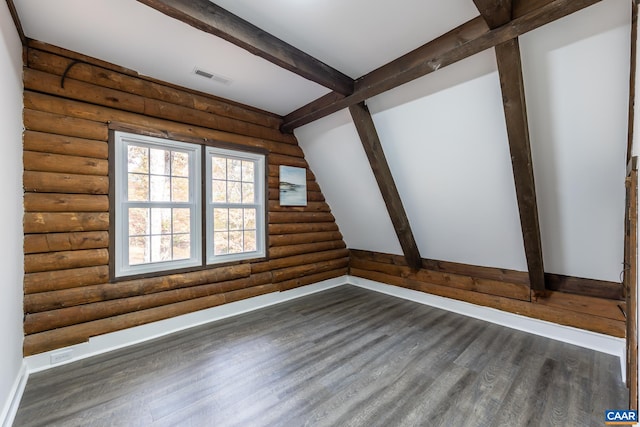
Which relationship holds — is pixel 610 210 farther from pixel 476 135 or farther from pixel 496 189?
pixel 476 135

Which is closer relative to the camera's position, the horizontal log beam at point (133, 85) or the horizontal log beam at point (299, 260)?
the horizontal log beam at point (133, 85)

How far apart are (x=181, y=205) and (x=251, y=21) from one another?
6.97 feet

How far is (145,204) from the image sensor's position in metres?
2.98

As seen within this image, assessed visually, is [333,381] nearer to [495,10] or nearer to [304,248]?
[304,248]

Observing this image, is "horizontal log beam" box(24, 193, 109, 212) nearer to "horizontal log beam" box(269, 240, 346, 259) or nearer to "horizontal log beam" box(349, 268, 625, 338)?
"horizontal log beam" box(269, 240, 346, 259)

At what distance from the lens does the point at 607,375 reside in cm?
231

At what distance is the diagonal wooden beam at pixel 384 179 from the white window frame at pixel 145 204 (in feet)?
6.58

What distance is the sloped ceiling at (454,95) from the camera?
6.34 feet

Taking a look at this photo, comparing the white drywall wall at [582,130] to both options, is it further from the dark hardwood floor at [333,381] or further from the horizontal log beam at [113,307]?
the horizontal log beam at [113,307]

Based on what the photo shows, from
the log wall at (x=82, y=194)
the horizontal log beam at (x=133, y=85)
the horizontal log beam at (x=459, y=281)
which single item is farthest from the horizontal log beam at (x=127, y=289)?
the horizontal log beam at (x=459, y=281)

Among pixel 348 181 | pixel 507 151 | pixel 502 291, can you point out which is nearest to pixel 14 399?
pixel 348 181

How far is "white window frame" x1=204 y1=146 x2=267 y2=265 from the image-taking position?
344 cm

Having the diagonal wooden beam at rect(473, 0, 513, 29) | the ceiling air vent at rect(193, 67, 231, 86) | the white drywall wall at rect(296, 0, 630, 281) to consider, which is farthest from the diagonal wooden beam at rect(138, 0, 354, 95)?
the diagonal wooden beam at rect(473, 0, 513, 29)

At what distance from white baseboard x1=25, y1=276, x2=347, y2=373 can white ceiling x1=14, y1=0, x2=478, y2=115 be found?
109 inches
